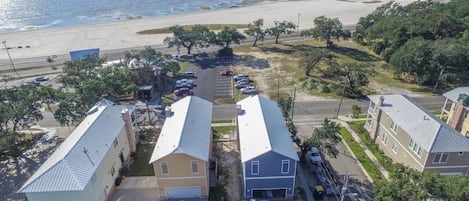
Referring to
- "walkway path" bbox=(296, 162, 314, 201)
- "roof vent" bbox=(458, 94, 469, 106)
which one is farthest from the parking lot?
"roof vent" bbox=(458, 94, 469, 106)

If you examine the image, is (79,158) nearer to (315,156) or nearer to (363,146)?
(315,156)

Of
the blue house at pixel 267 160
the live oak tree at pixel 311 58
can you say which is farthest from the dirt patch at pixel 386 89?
the blue house at pixel 267 160

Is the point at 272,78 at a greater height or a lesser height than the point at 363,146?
greater

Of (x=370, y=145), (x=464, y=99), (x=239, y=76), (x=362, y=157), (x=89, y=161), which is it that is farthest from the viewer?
(x=239, y=76)

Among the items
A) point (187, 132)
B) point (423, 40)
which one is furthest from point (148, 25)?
point (187, 132)

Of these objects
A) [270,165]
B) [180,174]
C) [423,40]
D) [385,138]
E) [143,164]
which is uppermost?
[423,40]

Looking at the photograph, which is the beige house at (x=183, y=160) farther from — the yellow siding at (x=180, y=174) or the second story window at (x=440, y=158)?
the second story window at (x=440, y=158)

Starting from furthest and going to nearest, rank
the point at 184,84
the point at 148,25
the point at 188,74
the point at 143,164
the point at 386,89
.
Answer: the point at 148,25, the point at 188,74, the point at 184,84, the point at 386,89, the point at 143,164

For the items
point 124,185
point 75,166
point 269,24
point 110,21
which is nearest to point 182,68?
point 124,185
